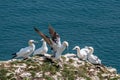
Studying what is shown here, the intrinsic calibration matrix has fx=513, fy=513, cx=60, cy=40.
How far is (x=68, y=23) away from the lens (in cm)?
8269

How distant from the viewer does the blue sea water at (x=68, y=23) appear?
75.8 m

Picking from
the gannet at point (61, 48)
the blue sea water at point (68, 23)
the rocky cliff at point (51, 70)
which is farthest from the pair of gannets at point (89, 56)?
the blue sea water at point (68, 23)

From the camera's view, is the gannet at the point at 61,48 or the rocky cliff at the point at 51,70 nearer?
the rocky cliff at the point at 51,70

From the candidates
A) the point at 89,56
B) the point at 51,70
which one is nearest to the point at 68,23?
the point at 89,56

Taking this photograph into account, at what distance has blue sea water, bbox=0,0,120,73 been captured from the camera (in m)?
75.8

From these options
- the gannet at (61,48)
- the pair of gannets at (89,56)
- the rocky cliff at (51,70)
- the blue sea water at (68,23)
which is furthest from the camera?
the blue sea water at (68,23)

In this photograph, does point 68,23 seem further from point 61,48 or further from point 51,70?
point 51,70

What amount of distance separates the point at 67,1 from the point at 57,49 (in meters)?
44.8

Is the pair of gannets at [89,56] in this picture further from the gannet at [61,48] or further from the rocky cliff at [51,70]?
the gannet at [61,48]

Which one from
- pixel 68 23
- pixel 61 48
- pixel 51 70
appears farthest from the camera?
pixel 68 23

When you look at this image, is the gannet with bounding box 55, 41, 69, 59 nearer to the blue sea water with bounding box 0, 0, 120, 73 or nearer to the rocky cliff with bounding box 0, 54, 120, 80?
the rocky cliff with bounding box 0, 54, 120, 80

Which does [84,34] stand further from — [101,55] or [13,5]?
[13,5]

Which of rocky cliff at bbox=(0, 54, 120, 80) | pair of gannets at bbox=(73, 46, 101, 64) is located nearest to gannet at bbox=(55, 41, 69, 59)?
rocky cliff at bbox=(0, 54, 120, 80)

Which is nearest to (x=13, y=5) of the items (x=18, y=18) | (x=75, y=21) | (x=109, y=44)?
(x=18, y=18)
